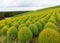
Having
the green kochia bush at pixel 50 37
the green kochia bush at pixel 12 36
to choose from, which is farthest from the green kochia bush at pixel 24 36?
the green kochia bush at pixel 50 37

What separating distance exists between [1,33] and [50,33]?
196 inches

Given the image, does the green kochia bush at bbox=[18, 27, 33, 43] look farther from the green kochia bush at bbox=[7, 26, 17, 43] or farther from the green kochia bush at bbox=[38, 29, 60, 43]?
the green kochia bush at bbox=[38, 29, 60, 43]

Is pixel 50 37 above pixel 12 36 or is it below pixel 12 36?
above

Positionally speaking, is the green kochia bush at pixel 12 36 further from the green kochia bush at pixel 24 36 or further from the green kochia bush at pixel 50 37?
the green kochia bush at pixel 50 37

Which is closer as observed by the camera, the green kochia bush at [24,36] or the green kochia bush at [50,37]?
the green kochia bush at [50,37]

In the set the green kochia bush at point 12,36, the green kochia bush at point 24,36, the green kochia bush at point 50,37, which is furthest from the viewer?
the green kochia bush at point 12,36

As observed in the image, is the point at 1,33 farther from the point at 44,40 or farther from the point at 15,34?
the point at 44,40

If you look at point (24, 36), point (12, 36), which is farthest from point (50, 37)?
point (12, 36)

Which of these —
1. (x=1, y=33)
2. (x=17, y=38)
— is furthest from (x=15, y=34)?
(x=1, y=33)

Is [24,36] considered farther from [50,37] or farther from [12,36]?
[50,37]

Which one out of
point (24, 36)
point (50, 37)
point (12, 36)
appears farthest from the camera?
point (12, 36)

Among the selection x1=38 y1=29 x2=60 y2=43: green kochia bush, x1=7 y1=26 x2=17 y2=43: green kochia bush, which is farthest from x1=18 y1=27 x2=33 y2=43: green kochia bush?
x1=38 y1=29 x2=60 y2=43: green kochia bush

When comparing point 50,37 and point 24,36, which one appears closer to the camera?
point 50,37

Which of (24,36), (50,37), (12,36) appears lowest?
(12,36)
